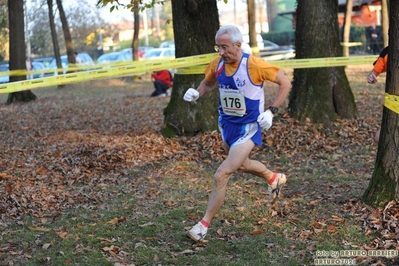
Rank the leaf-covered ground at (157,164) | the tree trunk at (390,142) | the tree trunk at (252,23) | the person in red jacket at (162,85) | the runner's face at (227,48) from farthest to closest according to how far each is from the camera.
Answer: the tree trunk at (252,23) < the person in red jacket at (162,85) < the leaf-covered ground at (157,164) < the tree trunk at (390,142) < the runner's face at (227,48)

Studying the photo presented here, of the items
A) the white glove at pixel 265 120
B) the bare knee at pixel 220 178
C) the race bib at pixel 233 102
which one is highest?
the race bib at pixel 233 102

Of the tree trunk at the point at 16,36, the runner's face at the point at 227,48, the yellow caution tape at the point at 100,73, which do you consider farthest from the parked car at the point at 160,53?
the runner's face at the point at 227,48

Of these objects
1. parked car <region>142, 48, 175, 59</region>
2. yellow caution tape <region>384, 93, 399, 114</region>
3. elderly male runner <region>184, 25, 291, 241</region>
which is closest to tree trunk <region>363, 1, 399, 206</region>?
yellow caution tape <region>384, 93, 399, 114</region>

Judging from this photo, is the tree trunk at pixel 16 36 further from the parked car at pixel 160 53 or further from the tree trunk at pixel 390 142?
the parked car at pixel 160 53

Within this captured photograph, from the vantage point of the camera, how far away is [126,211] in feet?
24.5

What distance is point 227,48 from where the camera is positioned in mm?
6270

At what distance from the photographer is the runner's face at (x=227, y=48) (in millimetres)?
6258

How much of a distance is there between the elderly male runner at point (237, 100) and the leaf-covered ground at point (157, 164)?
623mm

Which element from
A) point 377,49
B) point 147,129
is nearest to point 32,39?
point 377,49

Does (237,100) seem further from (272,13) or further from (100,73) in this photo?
(272,13)

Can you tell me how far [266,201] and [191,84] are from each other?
397cm

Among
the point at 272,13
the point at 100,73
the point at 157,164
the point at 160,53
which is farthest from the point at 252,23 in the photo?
the point at 272,13

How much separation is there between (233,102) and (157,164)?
3510 millimetres

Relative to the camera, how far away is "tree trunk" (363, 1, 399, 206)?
20.9ft
